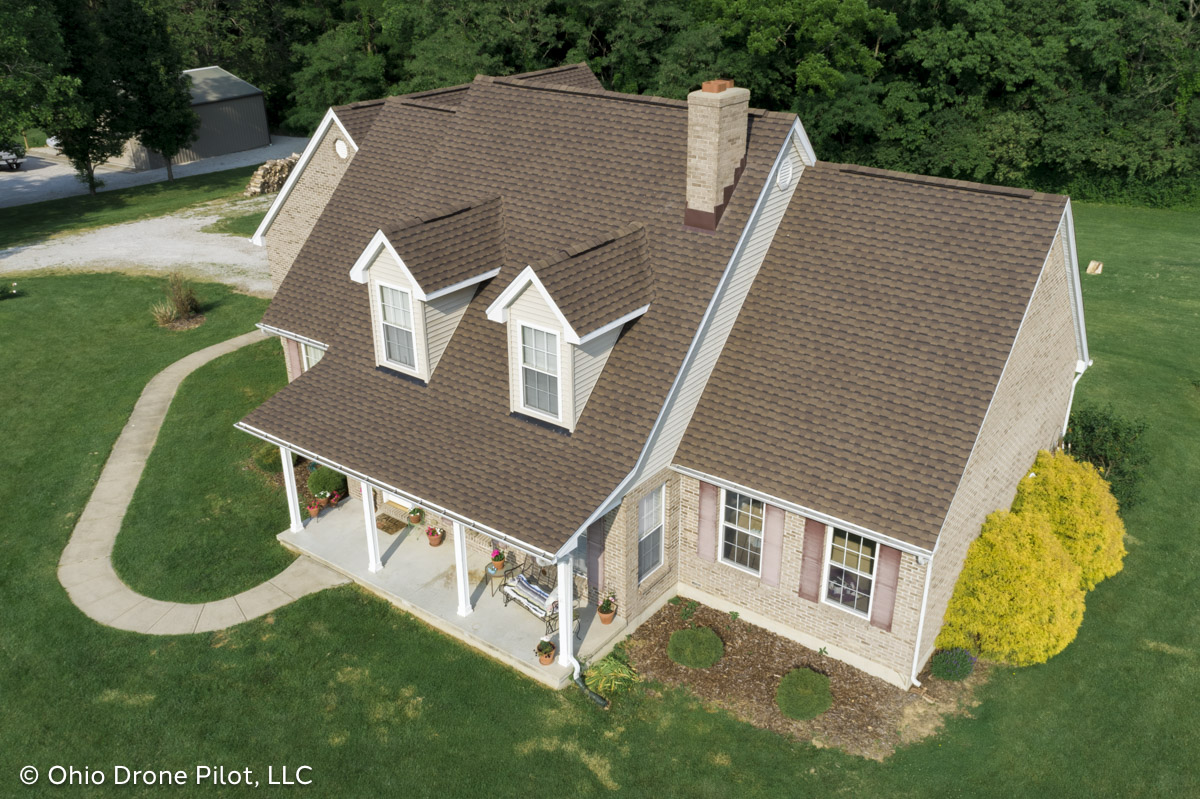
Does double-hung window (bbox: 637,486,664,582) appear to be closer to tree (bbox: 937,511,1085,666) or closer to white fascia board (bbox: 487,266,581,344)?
white fascia board (bbox: 487,266,581,344)

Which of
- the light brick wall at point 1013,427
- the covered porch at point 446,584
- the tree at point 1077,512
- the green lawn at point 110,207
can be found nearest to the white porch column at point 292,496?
the covered porch at point 446,584

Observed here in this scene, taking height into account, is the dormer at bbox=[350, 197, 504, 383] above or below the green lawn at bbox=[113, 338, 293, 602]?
above

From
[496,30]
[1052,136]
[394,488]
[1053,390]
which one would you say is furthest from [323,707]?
[1052,136]

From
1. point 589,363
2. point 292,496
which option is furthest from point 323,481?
point 589,363

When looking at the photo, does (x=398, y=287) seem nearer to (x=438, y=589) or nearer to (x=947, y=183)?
(x=438, y=589)

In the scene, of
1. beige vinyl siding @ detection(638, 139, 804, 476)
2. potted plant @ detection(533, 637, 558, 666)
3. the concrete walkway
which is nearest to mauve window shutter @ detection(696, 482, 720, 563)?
beige vinyl siding @ detection(638, 139, 804, 476)

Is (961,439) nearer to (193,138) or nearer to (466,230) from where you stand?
(466,230)
